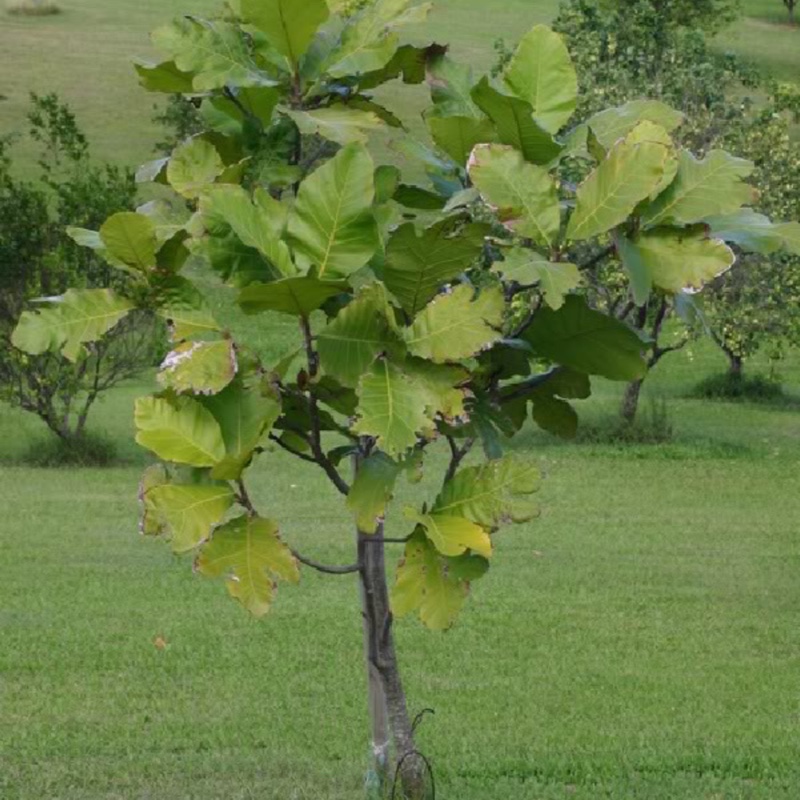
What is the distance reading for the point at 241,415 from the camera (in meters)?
4.36

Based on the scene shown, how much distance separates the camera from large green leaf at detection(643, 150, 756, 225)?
4.26 m

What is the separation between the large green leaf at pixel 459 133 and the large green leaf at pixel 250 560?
1.00 m

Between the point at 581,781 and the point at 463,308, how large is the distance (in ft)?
8.10

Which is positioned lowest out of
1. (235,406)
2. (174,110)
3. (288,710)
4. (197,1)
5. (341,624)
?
(197,1)

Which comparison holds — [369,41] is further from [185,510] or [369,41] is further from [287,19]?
[185,510]

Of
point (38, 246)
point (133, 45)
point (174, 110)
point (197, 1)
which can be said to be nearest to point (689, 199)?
point (38, 246)

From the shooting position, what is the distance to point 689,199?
427 centimetres

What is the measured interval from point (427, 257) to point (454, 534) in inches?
25.3

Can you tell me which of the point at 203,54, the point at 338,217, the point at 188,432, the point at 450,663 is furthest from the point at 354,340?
the point at 450,663

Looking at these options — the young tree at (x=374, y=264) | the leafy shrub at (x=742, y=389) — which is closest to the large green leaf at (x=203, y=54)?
the young tree at (x=374, y=264)

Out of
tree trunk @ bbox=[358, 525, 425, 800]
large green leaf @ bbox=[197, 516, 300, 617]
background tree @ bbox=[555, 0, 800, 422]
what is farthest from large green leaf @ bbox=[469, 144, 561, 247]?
background tree @ bbox=[555, 0, 800, 422]

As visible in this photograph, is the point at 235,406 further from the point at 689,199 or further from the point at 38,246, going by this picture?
the point at 38,246

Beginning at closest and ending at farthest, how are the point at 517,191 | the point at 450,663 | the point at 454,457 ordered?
the point at 517,191 < the point at 454,457 < the point at 450,663

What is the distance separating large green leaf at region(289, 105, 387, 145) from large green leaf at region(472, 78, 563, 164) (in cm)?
28
